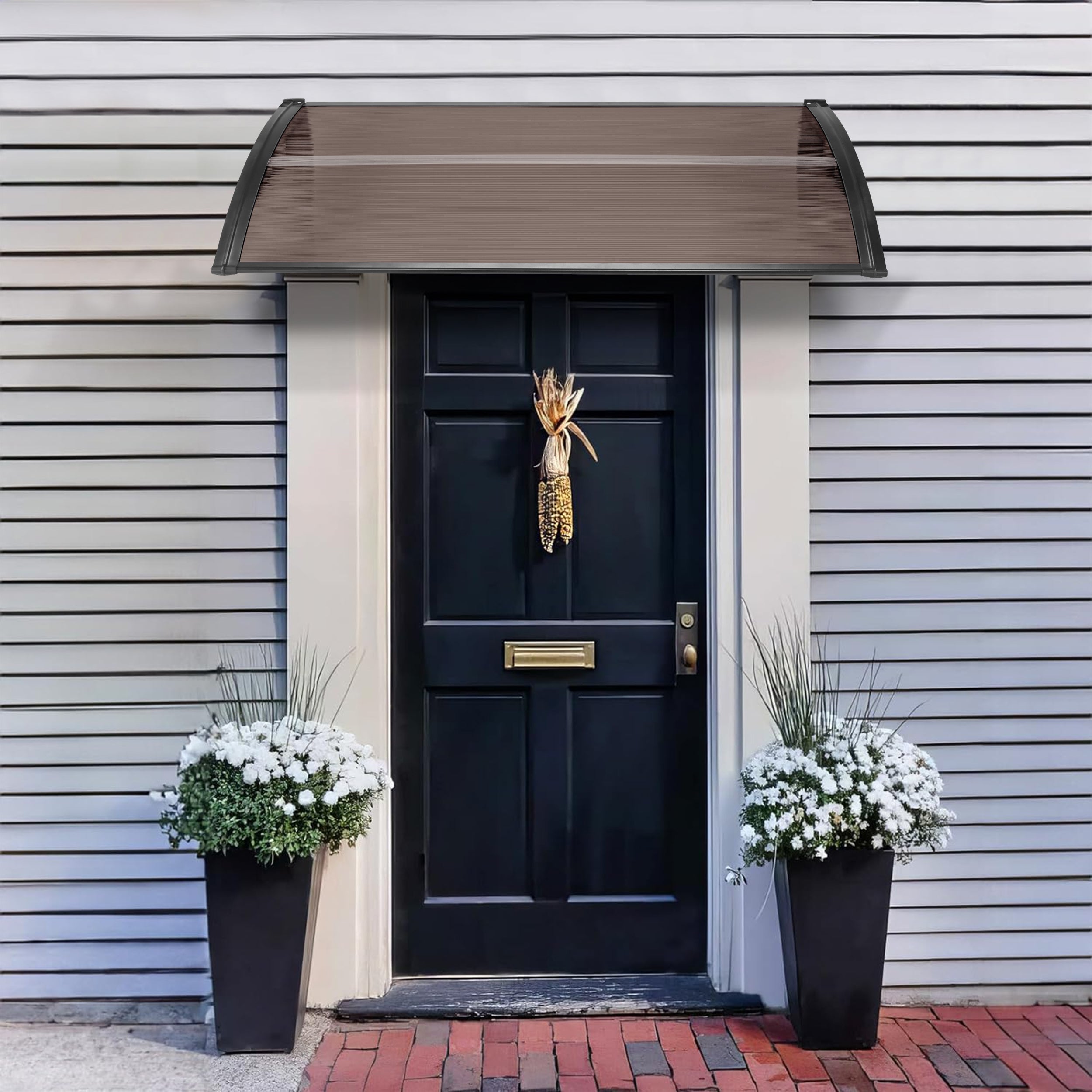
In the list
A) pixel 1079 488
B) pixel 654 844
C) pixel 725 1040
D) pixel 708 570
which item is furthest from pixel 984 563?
pixel 725 1040

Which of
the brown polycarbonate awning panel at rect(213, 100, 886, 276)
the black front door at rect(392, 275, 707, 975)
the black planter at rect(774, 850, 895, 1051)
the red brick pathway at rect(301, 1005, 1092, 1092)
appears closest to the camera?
the red brick pathway at rect(301, 1005, 1092, 1092)

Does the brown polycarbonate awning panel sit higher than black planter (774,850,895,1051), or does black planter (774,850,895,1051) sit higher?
the brown polycarbonate awning panel

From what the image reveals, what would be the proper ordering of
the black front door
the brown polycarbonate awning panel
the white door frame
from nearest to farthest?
the brown polycarbonate awning panel < the white door frame < the black front door

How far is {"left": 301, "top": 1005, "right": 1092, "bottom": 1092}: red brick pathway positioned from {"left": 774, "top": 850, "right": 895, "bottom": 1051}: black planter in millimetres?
80

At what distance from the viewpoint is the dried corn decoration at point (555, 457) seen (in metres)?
2.84

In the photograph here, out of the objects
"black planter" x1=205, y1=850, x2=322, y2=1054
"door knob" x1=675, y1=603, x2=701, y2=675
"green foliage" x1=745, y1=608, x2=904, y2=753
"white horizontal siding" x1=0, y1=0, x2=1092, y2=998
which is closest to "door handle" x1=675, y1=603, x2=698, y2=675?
"door knob" x1=675, y1=603, x2=701, y2=675

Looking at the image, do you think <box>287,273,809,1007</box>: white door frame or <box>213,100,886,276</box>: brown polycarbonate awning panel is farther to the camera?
<box>287,273,809,1007</box>: white door frame

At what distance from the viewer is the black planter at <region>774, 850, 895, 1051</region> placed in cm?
250

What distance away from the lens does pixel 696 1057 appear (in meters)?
2.52

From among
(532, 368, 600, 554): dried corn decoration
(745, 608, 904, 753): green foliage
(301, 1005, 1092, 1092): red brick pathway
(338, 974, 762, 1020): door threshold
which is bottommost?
(301, 1005, 1092, 1092): red brick pathway

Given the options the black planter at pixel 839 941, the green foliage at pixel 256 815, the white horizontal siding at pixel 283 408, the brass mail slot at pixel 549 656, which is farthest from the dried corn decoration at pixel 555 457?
the black planter at pixel 839 941

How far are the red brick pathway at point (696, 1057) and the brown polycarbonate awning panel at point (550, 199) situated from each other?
2143 millimetres

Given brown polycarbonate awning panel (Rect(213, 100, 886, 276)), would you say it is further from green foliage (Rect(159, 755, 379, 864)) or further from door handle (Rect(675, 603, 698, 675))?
green foliage (Rect(159, 755, 379, 864))

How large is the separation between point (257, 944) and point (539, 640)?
1.14 metres
